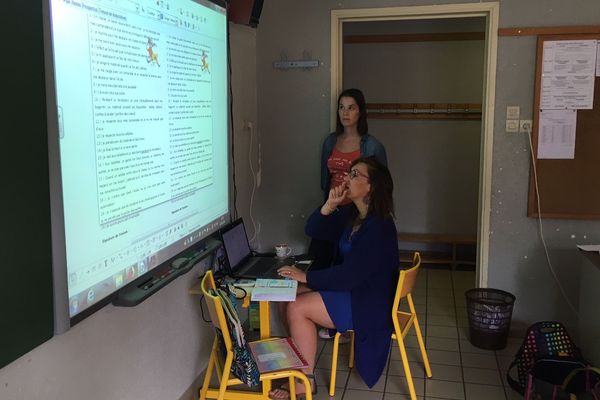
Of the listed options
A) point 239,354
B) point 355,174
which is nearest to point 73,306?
point 239,354

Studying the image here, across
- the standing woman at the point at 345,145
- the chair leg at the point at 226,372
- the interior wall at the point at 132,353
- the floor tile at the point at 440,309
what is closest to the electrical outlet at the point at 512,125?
the standing woman at the point at 345,145

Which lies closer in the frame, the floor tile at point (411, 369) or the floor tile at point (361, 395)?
the floor tile at point (361, 395)

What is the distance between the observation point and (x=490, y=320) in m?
3.18

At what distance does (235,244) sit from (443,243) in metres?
2.84

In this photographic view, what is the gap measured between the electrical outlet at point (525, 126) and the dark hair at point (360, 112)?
35.9 inches

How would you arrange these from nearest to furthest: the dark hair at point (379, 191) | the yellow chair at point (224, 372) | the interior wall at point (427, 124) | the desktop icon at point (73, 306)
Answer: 1. the desktop icon at point (73, 306)
2. the yellow chair at point (224, 372)
3. the dark hair at point (379, 191)
4. the interior wall at point (427, 124)

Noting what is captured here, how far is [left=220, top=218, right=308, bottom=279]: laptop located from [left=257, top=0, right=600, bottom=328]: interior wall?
2.75ft

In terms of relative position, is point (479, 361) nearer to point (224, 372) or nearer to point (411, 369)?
point (411, 369)

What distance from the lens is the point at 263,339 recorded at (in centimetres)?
236

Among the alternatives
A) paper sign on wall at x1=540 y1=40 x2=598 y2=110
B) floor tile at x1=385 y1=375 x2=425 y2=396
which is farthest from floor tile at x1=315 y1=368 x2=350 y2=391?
paper sign on wall at x1=540 y1=40 x2=598 y2=110

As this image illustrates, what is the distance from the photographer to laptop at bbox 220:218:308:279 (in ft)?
8.44

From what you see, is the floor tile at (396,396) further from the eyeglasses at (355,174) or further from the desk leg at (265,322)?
the eyeglasses at (355,174)

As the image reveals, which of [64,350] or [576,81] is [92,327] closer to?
[64,350]

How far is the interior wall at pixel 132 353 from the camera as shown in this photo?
1464 millimetres
